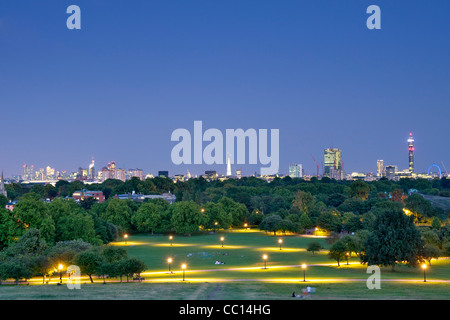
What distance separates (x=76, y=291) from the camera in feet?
132

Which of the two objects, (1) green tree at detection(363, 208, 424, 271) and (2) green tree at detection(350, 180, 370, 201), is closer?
(1) green tree at detection(363, 208, 424, 271)

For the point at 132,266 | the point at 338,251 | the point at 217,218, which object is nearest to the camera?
the point at 132,266

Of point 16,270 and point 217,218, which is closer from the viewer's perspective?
point 16,270

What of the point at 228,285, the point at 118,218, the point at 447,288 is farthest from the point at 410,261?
the point at 118,218

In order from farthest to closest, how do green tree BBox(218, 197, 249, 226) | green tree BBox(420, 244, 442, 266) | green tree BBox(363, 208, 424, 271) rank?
green tree BBox(218, 197, 249, 226) < green tree BBox(420, 244, 442, 266) < green tree BBox(363, 208, 424, 271)

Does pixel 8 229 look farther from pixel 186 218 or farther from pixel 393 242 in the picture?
pixel 393 242

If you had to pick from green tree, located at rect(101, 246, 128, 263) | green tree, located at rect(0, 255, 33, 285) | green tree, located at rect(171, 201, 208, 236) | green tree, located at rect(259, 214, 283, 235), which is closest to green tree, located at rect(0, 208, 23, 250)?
green tree, located at rect(0, 255, 33, 285)

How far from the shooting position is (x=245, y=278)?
172ft

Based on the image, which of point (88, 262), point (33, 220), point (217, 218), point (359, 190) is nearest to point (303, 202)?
point (217, 218)

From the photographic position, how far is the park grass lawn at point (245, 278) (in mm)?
38875

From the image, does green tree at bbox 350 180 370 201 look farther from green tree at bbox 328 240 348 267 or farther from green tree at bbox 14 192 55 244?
green tree at bbox 14 192 55 244

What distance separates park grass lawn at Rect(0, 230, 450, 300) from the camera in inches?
1531
